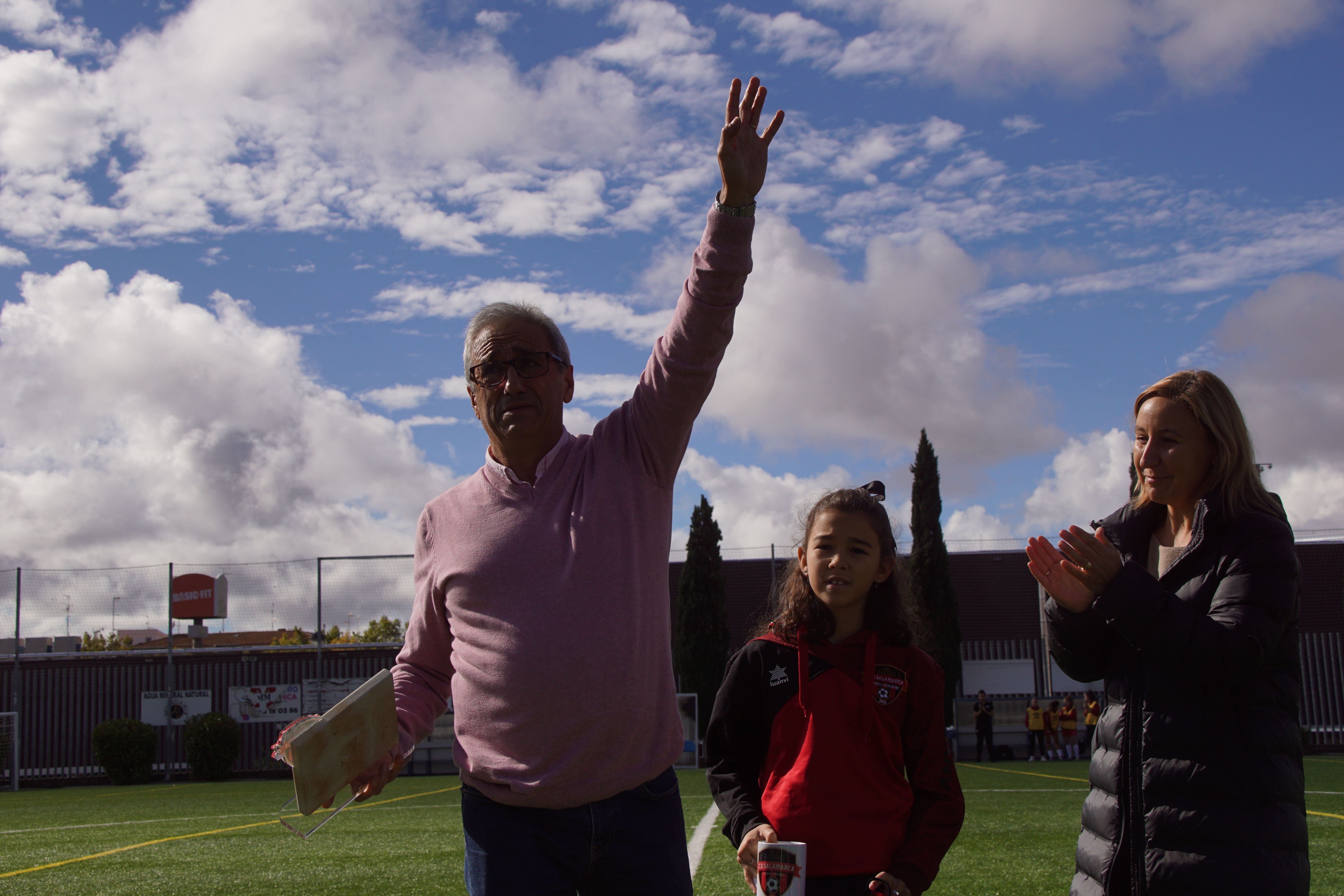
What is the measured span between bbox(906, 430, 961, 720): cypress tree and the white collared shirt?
74.0 feet

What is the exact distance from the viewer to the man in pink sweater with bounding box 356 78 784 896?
2104mm

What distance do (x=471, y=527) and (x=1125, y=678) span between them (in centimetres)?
161

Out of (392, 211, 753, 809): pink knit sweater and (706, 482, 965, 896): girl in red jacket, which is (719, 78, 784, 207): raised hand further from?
(706, 482, 965, 896): girl in red jacket

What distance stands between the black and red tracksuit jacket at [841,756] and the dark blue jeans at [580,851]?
425 millimetres

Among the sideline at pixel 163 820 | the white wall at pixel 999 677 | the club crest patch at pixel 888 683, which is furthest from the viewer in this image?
the white wall at pixel 999 677

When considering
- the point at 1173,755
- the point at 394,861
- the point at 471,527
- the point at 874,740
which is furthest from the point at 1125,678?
the point at 394,861

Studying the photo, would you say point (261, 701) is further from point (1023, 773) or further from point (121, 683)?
point (1023, 773)

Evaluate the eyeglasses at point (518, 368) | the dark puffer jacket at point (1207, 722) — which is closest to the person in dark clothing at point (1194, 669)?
the dark puffer jacket at point (1207, 722)

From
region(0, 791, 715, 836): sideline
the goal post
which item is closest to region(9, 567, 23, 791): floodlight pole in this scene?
the goal post

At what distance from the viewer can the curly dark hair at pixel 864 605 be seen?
273 cm

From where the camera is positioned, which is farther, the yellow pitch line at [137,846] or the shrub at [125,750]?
the shrub at [125,750]

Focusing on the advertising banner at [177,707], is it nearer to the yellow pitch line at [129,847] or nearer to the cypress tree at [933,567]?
the yellow pitch line at [129,847]

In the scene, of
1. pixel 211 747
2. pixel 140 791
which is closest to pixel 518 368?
pixel 140 791

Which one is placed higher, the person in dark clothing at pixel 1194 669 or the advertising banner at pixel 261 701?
the person in dark clothing at pixel 1194 669
